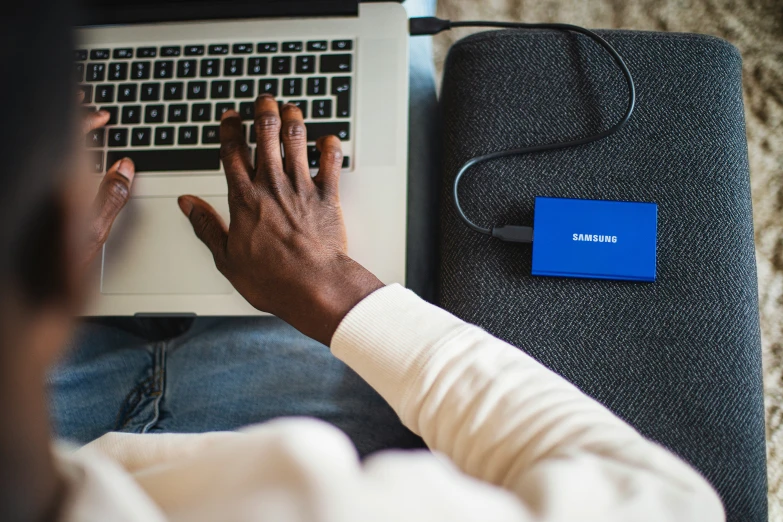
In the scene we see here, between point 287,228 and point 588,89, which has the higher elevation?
point 588,89

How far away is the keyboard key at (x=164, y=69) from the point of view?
0.66 m

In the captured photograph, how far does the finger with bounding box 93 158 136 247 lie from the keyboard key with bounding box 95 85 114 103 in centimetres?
9

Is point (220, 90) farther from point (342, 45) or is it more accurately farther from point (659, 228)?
point (659, 228)

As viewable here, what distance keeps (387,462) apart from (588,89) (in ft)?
1.53

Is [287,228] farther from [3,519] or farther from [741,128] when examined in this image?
[741,128]

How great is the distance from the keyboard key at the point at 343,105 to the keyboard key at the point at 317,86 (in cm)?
2

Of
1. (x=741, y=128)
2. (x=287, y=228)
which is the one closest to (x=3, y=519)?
(x=287, y=228)

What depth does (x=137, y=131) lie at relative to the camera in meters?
0.65

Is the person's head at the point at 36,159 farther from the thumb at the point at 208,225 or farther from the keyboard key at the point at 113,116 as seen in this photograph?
the keyboard key at the point at 113,116

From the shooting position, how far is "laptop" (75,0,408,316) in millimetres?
621

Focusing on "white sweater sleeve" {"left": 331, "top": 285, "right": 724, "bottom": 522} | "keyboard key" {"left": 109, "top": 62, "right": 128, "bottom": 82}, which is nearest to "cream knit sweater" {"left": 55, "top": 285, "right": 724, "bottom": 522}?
"white sweater sleeve" {"left": 331, "top": 285, "right": 724, "bottom": 522}

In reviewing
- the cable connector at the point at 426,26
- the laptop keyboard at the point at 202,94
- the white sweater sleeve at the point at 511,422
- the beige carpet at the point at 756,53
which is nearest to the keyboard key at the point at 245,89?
the laptop keyboard at the point at 202,94

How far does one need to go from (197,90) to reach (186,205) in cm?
15

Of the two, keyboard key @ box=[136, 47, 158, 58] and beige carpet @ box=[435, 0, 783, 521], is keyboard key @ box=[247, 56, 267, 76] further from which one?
beige carpet @ box=[435, 0, 783, 521]
